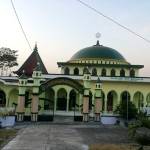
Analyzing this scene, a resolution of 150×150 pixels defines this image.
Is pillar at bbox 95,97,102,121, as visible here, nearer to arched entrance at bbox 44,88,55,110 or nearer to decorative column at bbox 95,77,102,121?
decorative column at bbox 95,77,102,121

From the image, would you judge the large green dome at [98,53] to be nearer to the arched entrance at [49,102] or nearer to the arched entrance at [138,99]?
the arched entrance at [138,99]

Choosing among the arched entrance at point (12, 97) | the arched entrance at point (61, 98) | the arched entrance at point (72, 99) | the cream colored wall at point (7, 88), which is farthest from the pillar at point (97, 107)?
the arched entrance at point (12, 97)

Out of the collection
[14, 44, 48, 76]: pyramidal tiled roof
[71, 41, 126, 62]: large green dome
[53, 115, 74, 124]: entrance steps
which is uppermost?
[71, 41, 126, 62]: large green dome

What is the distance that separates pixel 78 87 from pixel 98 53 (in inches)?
563

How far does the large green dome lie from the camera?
175ft

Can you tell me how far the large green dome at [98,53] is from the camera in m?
53.5

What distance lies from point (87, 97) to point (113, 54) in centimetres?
1525

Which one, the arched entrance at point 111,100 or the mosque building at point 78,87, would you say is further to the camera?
the arched entrance at point 111,100

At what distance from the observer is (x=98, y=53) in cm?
5378

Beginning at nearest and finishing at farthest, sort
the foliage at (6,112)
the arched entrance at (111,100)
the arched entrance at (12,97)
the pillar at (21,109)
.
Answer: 1. the foliage at (6,112)
2. the pillar at (21,109)
3. the arched entrance at (12,97)
4. the arched entrance at (111,100)

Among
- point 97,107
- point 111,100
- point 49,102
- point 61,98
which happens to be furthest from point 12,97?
point 111,100

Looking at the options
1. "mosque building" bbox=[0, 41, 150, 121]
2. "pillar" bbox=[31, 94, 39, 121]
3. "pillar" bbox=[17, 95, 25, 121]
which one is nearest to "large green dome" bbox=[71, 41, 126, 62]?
"mosque building" bbox=[0, 41, 150, 121]

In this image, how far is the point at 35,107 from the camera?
1544 inches

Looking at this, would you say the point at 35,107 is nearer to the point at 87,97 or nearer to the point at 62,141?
the point at 87,97
